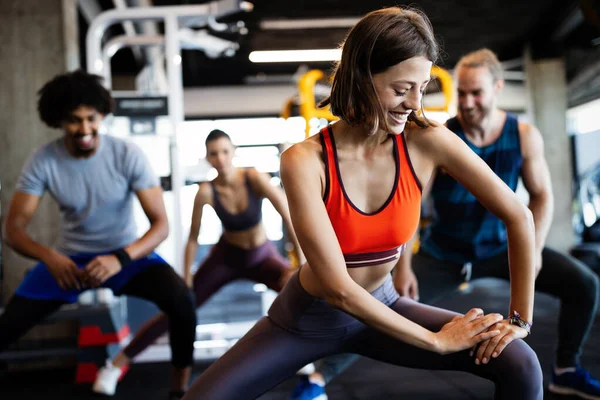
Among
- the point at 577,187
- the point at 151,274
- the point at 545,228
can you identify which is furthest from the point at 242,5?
the point at 577,187

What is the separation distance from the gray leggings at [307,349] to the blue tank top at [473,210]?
97 centimetres

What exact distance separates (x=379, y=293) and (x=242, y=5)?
338 centimetres

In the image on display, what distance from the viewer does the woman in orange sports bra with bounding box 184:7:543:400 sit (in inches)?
56.4

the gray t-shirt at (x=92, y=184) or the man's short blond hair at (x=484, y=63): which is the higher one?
the man's short blond hair at (x=484, y=63)

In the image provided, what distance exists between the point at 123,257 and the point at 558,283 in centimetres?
177

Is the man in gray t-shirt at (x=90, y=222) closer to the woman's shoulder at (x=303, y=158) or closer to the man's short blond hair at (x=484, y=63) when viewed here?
the woman's shoulder at (x=303, y=158)

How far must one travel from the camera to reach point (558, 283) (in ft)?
8.44

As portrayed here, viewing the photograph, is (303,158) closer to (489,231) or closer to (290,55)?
(489,231)

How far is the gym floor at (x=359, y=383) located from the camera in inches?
123

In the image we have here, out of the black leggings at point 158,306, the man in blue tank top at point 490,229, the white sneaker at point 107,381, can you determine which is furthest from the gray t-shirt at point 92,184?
the man in blue tank top at point 490,229

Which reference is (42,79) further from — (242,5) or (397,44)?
(397,44)

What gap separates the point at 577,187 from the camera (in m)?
9.15

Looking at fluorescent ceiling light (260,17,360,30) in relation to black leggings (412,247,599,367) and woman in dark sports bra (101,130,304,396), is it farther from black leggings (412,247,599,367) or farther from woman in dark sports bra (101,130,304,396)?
black leggings (412,247,599,367)

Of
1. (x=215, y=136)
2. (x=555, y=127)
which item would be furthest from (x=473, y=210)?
(x=555, y=127)
